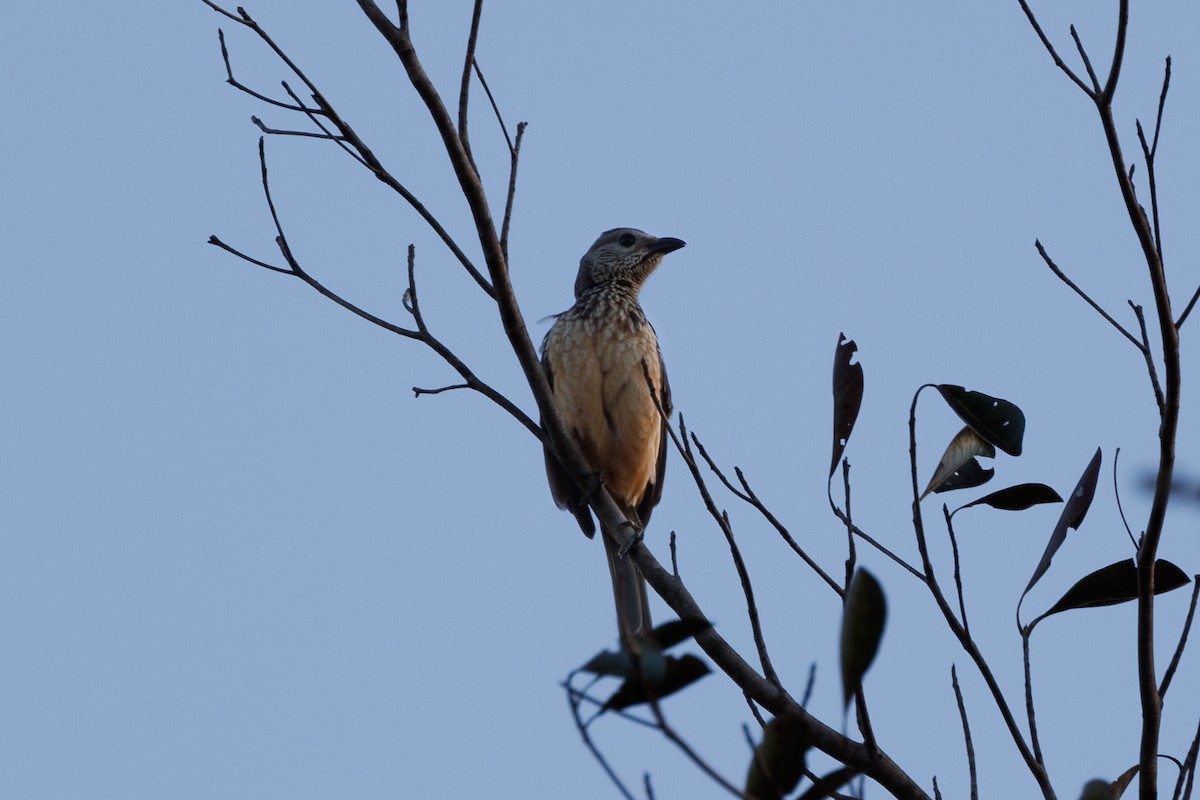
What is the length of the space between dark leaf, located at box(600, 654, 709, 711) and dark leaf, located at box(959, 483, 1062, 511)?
4.23 ft

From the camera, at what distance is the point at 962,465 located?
2.94 metres

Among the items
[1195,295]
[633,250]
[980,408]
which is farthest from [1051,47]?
[633,250]

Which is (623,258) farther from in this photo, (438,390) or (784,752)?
(784,752)

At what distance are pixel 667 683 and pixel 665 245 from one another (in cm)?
508

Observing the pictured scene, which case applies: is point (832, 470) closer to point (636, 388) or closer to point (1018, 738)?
point (1018, 738)

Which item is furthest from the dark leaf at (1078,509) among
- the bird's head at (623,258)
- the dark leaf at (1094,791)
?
the bird's head at (623,258)

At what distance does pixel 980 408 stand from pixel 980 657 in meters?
0.63

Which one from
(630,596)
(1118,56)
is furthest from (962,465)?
(630,596)

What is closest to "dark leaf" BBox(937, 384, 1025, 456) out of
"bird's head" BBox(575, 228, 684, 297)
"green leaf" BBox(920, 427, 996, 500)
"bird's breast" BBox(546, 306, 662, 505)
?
"green leaf" BBox(920, 427, 996, 500)

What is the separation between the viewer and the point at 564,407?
5.61m

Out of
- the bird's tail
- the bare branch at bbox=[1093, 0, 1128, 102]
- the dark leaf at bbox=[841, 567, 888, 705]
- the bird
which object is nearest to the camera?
the dark leaf at bbox=[841, 567, 888, 705]

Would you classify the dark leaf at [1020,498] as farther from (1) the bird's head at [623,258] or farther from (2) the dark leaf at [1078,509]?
(1) the bird's head at [623,258]

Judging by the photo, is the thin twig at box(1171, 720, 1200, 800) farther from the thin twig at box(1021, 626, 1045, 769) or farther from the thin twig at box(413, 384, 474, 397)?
the thin twig at box(413, 384, 474, 397)

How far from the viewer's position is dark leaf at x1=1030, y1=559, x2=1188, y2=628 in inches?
104
